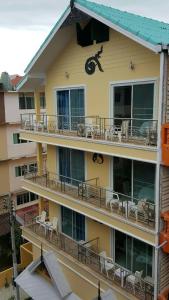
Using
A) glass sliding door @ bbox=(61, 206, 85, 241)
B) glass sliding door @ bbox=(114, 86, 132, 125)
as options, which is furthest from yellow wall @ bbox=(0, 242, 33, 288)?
glass sliding door @ bbox=(114, 86, 132, 125)

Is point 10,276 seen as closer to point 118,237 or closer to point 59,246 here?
point 59,246

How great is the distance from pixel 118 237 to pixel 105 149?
13.5ft

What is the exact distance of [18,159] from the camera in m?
25.3

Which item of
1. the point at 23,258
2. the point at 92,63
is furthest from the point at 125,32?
the point at 23,258

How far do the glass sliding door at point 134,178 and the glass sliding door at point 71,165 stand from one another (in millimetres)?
2288

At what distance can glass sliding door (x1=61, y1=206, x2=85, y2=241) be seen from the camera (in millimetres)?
14842

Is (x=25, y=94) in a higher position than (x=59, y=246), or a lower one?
higher

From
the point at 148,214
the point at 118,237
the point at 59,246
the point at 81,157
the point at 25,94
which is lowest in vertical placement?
the point at 59,246

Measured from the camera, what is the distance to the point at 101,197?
42.8ft

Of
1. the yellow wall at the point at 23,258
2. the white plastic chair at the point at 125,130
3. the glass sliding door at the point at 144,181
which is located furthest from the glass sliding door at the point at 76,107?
the yellow wall at the point at 23,258

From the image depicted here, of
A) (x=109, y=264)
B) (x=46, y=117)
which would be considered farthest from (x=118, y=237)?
(x=46, y=117)

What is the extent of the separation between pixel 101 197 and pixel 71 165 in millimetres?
2713

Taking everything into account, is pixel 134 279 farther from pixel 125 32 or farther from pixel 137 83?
pixel 125 32

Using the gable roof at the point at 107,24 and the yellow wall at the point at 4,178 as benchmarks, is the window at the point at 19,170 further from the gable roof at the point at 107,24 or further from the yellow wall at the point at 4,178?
the gable roof at the point at 107,24
